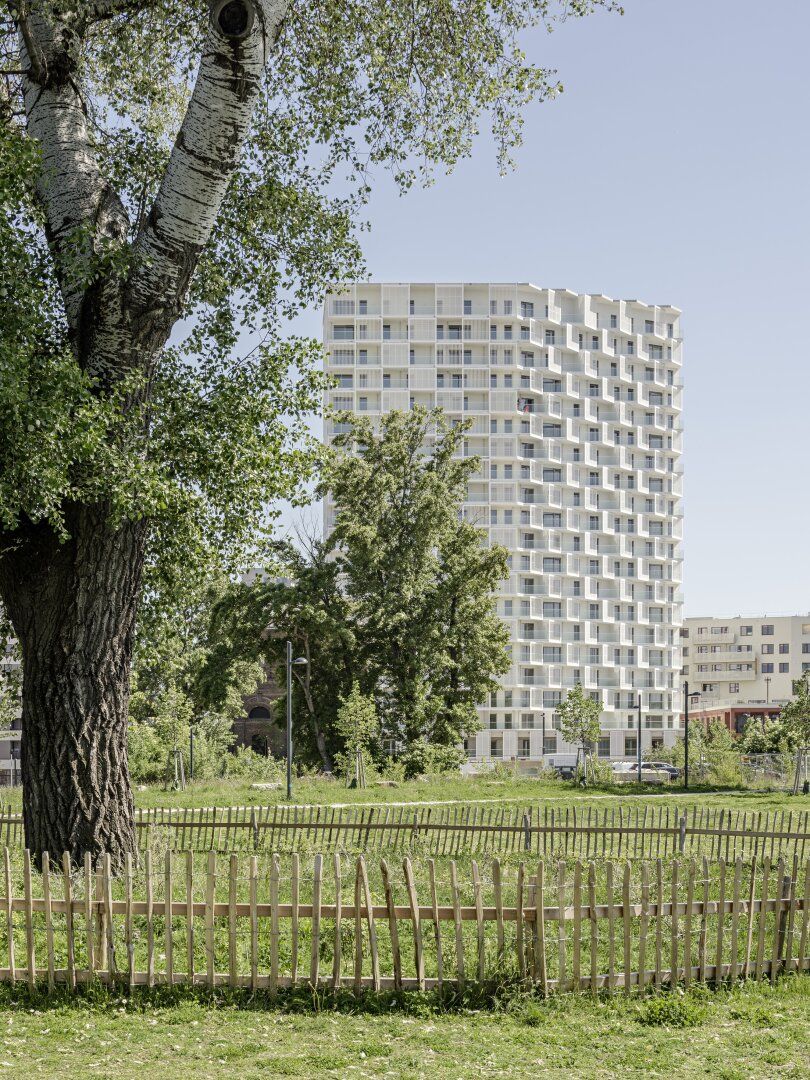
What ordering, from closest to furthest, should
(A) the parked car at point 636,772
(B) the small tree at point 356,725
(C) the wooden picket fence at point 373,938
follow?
(C) the wooden picket fence at point 373,938
(B) the small tree at point 356,725
(A) the parked car at point 636,772

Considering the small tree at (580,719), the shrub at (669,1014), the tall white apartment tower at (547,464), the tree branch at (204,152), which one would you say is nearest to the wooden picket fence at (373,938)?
the shrub at (669,1014)

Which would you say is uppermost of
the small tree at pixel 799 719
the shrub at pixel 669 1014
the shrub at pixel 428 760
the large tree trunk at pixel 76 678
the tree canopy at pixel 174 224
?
the tree canopy at pixel 174 224

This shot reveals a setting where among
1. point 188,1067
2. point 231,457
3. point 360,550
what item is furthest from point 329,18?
point 360,550

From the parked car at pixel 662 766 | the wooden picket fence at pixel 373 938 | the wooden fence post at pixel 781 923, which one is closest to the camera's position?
the wooden picket fence at pixel 373 938

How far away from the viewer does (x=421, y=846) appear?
67.0 feet

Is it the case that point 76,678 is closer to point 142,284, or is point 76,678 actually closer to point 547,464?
point 142,284

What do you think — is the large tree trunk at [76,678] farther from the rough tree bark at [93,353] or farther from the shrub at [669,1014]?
the shrub at [669,1014]

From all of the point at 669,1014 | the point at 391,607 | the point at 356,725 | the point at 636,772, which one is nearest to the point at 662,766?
the point at 636,772

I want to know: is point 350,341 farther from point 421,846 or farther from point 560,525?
point 421,846

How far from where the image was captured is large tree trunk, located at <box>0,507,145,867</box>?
1207cm

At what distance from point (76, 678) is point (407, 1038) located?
5.78 meters

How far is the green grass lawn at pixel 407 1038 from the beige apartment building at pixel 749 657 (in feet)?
394

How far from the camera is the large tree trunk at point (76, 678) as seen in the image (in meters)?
12.1

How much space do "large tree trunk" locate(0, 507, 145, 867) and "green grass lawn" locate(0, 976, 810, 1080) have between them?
10.9 feet
